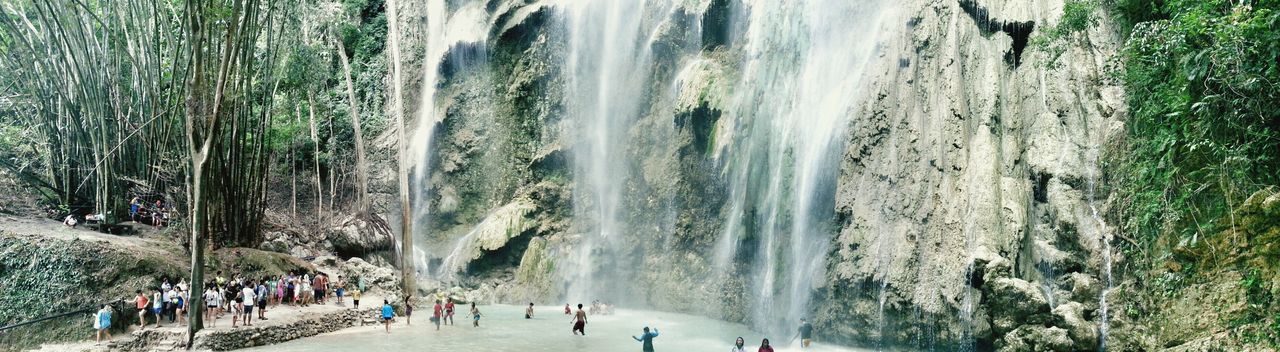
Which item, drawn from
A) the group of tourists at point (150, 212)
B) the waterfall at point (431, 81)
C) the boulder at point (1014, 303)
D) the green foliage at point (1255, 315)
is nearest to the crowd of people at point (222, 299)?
the group of tourists at point (150, 212)

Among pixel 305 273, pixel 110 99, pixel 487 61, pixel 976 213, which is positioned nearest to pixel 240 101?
pixel 110 99

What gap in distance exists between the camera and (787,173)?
66.5 ft

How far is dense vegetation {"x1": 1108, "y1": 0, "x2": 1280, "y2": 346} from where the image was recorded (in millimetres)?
10336

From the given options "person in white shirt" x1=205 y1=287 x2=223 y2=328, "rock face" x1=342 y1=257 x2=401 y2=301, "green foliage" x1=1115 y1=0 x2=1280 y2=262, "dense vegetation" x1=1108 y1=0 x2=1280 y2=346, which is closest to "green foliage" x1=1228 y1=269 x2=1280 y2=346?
"dense vegetation" x1=1108 y1=0 x2=1280 y2=346

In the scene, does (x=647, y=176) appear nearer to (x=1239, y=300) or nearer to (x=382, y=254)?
(x=382, y=254)

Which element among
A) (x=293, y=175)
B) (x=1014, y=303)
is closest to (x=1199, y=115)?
(x=1014, y=303)

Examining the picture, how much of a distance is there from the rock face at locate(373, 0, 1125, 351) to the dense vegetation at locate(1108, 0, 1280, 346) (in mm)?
1460

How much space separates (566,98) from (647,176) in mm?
5534

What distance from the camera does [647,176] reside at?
2756cm

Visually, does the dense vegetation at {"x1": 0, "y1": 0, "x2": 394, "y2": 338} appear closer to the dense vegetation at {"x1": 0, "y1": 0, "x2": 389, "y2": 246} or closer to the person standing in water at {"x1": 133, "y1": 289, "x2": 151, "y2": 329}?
the dense vegetation at {"x1": 0, "y1": 0, "x2": 389, "y2": 246}

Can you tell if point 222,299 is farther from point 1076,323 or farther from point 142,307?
point 1076,323

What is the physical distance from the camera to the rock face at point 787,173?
48.3 ft

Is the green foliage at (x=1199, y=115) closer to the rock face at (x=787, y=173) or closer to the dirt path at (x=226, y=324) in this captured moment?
the rock face at (x=787, y=173)

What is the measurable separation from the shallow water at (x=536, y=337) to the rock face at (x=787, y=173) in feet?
4.17
